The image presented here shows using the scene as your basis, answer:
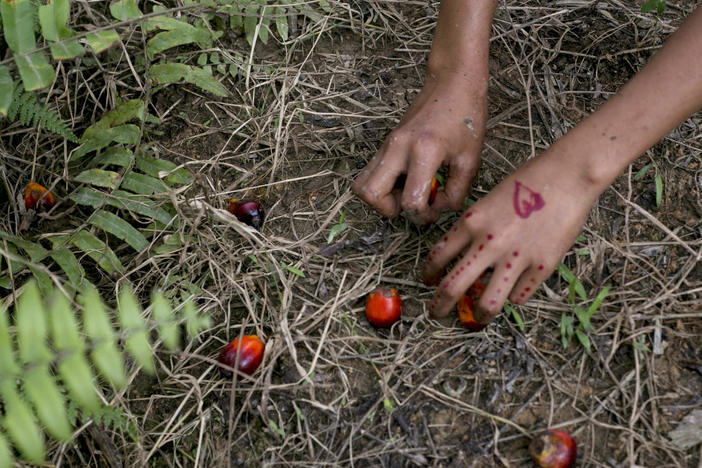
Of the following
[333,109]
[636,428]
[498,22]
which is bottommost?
[636,428]

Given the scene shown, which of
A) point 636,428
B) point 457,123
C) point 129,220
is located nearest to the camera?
point 636,428

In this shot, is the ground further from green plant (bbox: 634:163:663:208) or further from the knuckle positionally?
the knuckle

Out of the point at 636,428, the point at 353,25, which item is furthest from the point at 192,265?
the point at 636,428

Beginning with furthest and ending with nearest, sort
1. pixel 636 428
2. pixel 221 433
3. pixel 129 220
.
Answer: pixel 129 220
pixel 221 433
pixel 636 428

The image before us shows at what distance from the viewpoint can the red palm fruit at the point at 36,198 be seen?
2.87 m

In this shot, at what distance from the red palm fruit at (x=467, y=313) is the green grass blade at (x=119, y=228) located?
143 centimetres

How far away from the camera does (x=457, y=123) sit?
250cm

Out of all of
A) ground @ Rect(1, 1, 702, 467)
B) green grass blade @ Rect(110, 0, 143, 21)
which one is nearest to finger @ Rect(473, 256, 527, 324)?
ground @ Rect(1, 1, 702, 467)

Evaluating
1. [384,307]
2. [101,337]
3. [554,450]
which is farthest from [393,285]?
[101,337]

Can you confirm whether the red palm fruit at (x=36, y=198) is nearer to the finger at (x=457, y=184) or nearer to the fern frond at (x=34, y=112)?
the fern frond at (x=34, y=112)

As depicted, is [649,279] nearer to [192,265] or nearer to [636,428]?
[636,428]

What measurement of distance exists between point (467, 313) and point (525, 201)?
1.67 ft

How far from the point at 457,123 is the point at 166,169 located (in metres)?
1.43

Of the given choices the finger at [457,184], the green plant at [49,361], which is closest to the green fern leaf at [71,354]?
the green plant at [49,361]
